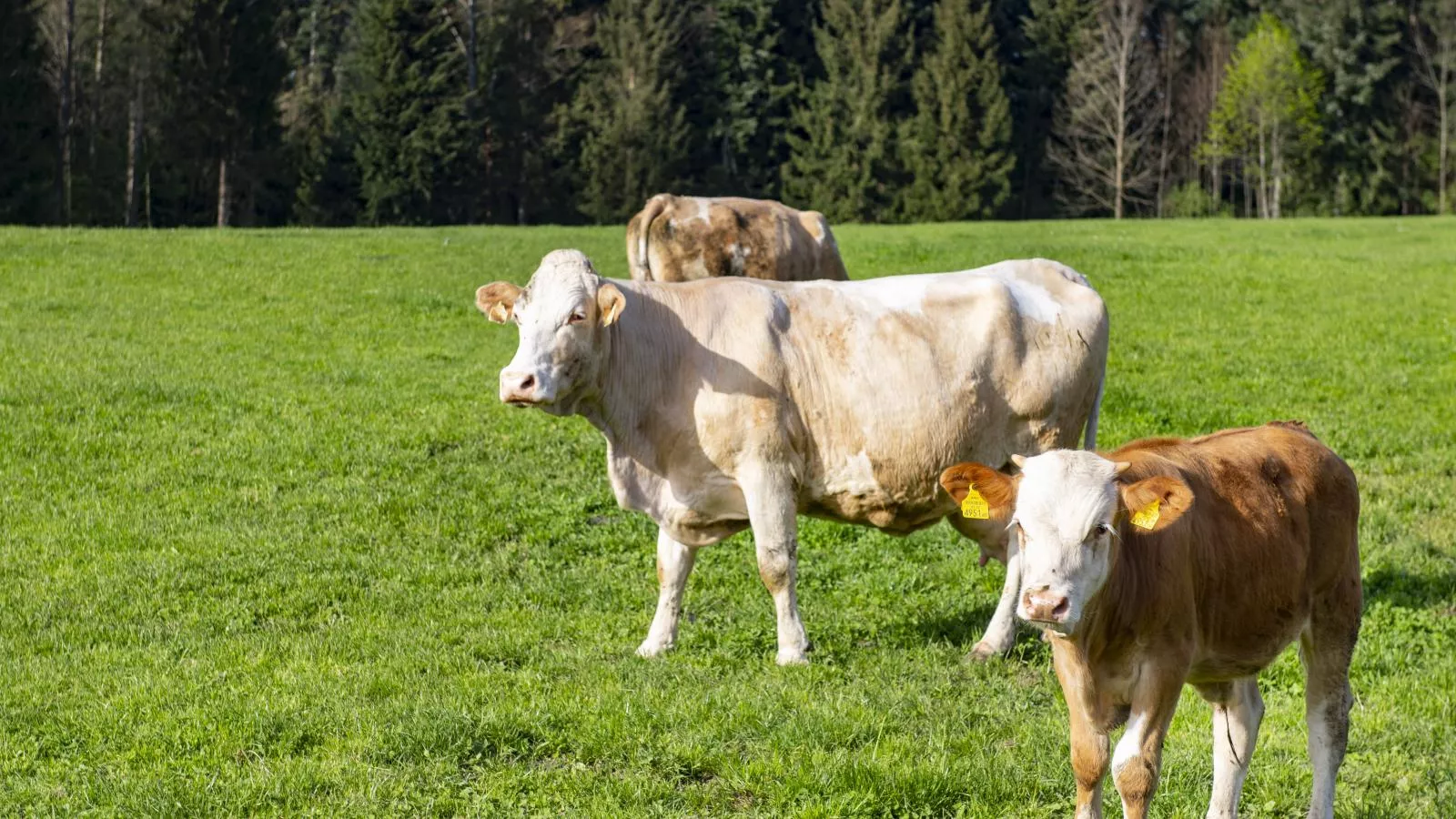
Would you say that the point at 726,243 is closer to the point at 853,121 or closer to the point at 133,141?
the point at 133,141

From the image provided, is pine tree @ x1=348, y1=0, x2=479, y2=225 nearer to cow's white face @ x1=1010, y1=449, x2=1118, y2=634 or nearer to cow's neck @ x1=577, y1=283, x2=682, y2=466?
cow's neck @ x1=577, y1=283, x2=682, y2=466

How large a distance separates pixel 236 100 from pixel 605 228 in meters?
22.9

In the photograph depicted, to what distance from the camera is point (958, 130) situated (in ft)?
221

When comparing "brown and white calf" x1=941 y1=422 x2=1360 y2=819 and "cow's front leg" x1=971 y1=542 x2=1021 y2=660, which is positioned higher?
"brown and white calf" x1=941 y1=422 x2=1360 y2=819

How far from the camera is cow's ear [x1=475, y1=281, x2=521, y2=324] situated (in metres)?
8.60

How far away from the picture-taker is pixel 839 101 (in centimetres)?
6912

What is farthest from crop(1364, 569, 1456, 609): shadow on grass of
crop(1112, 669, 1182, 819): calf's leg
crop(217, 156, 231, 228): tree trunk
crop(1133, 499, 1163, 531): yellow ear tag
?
crop(217, 156, 231, 228): tree trunk

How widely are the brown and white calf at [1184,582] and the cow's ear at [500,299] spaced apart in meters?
3.63

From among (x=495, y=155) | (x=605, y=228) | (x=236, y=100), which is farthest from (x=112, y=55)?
(x=605, y=228)

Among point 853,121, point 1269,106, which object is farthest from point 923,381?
point 1269,106

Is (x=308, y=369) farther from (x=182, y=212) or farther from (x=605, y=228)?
(x=182, y=212)

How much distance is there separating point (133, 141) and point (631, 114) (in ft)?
65.7

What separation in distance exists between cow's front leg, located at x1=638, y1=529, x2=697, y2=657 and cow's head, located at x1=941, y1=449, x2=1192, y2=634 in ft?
12.4

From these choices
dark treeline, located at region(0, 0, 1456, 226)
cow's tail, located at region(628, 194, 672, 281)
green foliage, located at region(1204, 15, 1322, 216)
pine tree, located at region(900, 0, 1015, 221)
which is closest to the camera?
cow's tail, located at region(628, 194, 672, 281)
